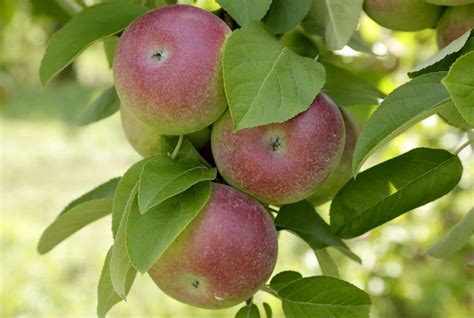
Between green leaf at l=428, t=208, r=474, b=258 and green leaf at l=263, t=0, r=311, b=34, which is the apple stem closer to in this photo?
green leaf at l=263, t=0, r=311, b=34

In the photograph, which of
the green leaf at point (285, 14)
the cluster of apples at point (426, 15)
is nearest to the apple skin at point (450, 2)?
the cluster of apples at point (426, 15)

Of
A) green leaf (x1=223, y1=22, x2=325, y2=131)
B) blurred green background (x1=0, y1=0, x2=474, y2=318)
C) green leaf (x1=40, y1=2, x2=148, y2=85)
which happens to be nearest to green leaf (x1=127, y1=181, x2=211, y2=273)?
green leaf (x1=223, y1=22, x2=325, y2=131)

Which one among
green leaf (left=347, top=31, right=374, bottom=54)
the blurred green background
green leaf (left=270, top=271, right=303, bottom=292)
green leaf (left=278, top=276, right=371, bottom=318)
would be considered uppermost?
green leaf (left=347, top=31, right=374, bottom=54)

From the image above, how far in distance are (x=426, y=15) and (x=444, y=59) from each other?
0.49 ft

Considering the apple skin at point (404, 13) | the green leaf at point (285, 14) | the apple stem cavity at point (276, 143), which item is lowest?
the apple stem cavity at point (276, 143)

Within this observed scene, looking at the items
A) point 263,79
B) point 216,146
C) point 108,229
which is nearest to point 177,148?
point 216,146

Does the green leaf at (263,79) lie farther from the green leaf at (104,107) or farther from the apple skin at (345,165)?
the green leaf at (104,107)

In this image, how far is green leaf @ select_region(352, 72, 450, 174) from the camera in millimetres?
750

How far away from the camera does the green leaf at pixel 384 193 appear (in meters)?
0.94

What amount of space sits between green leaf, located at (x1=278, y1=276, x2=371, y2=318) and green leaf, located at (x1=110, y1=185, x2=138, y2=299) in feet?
0.64

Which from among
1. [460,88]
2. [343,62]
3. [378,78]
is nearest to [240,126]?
[460,88]

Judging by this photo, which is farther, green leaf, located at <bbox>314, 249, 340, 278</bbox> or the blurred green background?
the blurred green background

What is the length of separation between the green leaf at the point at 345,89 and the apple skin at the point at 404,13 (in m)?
0.09

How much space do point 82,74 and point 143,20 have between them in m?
13.2
